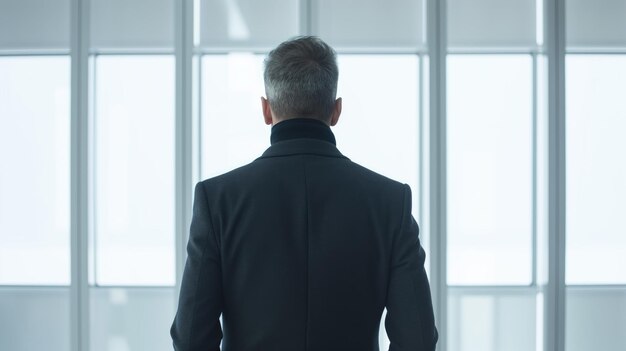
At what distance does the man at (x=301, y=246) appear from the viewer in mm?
1120

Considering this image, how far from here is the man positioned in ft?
3.67

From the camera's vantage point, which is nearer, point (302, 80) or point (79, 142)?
point (302, 80)

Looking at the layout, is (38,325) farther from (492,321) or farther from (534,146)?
(534,146)

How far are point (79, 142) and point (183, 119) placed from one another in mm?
704

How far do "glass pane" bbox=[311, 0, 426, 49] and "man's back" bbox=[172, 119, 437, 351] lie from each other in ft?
8.38

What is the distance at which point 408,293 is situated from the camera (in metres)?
1.17

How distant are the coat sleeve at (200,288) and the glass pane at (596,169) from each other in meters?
3.14

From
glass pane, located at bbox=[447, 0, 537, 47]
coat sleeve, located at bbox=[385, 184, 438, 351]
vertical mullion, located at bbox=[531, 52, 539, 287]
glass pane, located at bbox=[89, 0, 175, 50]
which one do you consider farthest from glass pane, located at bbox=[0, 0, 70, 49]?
coat sleeve, located at bbox=[385, 184, 438, 351]

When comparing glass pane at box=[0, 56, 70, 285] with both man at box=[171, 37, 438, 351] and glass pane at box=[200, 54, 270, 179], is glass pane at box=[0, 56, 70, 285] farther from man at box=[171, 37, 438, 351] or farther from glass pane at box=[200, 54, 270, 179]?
man at box=[171, 37, 438, 351]

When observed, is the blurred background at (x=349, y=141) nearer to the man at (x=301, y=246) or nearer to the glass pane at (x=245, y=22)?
the glass pane at (x=245, y=22)

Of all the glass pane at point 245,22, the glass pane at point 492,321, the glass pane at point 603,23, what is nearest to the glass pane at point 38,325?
the glass pane at point 245,22

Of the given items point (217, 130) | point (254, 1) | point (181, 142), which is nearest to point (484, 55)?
point (254, 1)

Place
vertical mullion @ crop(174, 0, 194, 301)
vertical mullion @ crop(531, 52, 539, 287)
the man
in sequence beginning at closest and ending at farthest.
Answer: the man
vertical mullion @ crop(174, 0, 194, 301)
vertical mullion @ crop(531, 52, 539, 287)

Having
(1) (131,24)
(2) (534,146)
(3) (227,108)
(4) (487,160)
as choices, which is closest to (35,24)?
(1) (131,24)
